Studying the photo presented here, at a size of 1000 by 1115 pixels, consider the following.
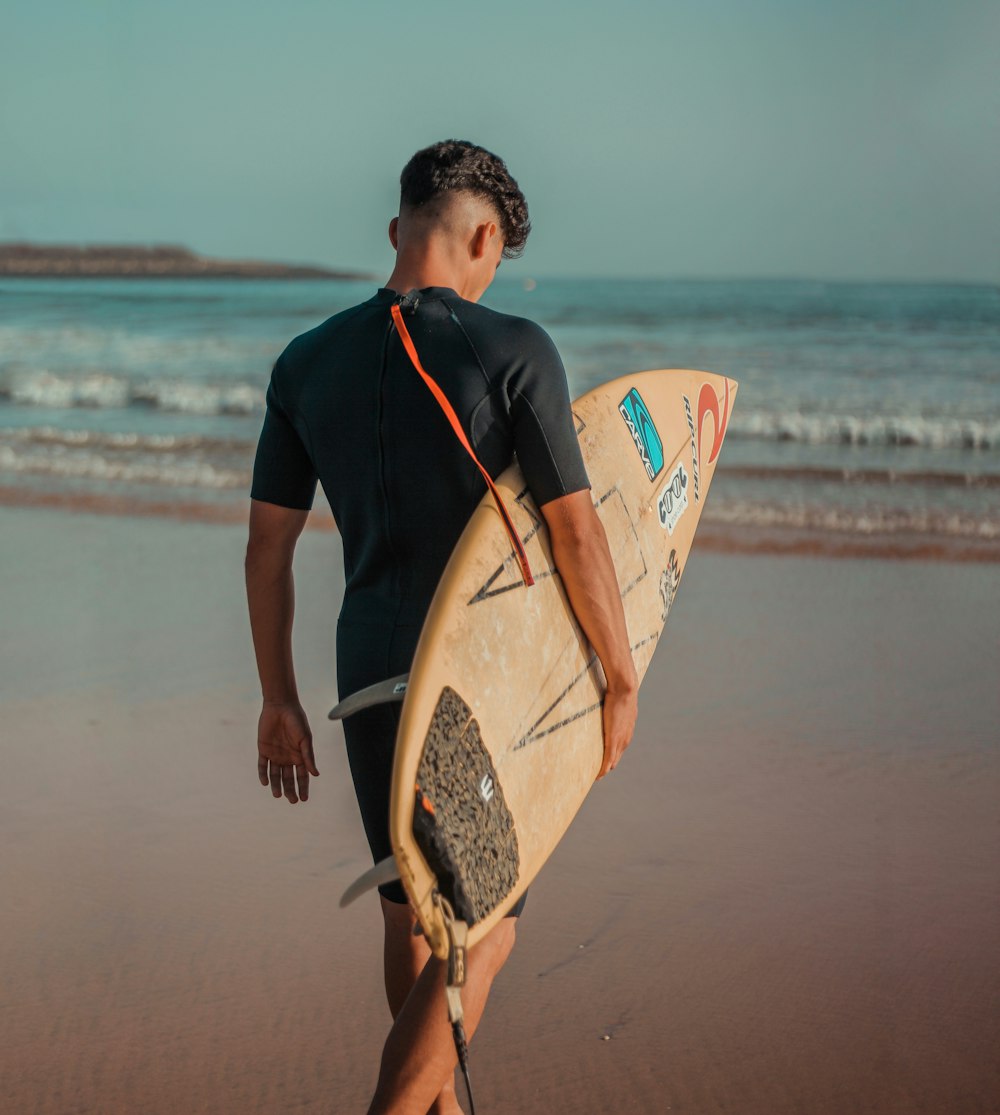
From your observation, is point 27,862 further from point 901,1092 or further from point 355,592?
point 901,1092

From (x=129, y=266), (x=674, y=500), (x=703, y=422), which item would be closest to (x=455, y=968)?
(x=674, y=500)

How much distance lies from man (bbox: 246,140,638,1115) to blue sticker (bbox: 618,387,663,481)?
654mm

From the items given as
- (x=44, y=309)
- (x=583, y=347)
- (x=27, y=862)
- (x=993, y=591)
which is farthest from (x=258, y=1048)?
(x=44, y=309)

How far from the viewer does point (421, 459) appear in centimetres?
162

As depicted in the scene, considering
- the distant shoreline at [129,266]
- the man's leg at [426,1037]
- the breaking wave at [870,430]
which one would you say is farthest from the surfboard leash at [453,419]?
the distant shoreline at [129,266]

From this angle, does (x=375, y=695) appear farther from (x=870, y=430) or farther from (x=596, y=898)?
(x=870, y=430)

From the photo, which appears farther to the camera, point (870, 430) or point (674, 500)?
point (870, 430)

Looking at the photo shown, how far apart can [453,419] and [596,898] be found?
5.13 ft

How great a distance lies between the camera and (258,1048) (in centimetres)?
223

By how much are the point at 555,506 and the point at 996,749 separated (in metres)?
2.50

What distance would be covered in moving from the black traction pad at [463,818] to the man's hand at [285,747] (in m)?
0.34

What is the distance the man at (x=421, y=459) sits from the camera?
62.5 inches

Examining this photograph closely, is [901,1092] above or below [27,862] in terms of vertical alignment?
above

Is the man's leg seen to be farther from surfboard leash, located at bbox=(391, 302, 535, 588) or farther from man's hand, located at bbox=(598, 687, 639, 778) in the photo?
surfboard leash, located at bbox=(391, 302, 535, 588)
